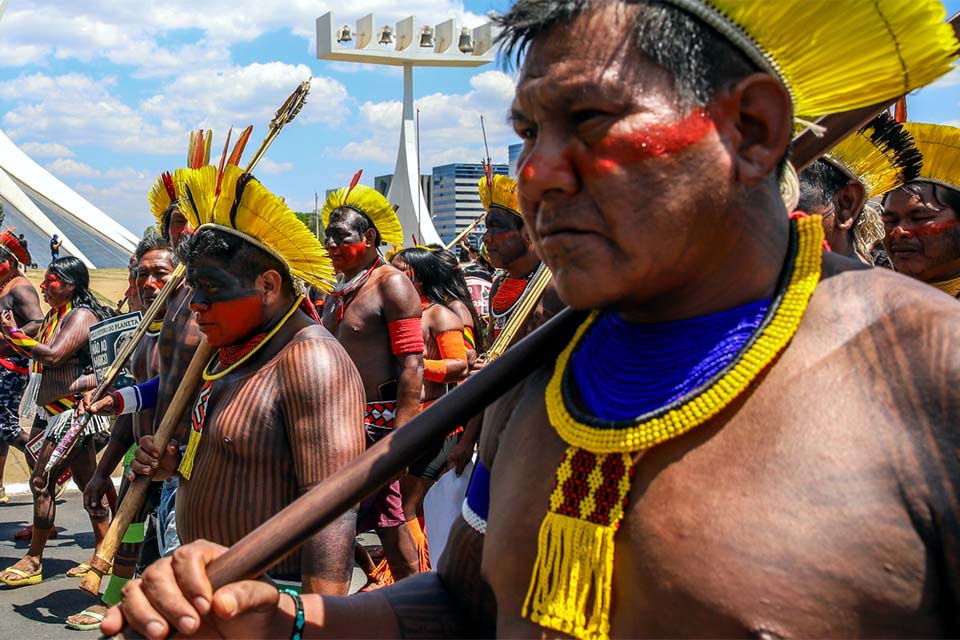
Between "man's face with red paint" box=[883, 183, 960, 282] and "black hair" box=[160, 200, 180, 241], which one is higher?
"black hair" box=[160, 200, 180, 241]

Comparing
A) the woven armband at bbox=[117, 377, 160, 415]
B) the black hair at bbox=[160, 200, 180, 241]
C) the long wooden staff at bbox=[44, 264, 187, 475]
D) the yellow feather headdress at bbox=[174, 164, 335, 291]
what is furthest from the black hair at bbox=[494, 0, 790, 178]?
the black hair at bbox=[160, 200, 180, 241]

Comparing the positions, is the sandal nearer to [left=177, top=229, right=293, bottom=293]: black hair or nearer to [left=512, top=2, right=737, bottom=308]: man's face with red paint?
[left=177, top=229, right=293, bottom=293]: black hair

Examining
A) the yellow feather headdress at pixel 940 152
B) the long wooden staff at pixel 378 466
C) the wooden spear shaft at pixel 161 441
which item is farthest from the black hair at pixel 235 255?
the yellow feather headdress at pixel 940 152

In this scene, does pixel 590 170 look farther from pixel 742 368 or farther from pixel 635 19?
pixel 742 368

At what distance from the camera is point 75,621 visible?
225 inches

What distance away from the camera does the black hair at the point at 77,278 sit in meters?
7.62

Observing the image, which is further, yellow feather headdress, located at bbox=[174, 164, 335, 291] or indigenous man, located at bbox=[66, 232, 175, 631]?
indigenous man, located at bbox=[66, 232, 175, 631]

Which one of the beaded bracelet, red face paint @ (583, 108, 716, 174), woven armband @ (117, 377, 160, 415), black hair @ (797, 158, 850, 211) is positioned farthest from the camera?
woven armband @ (117, 377, 160, 415)

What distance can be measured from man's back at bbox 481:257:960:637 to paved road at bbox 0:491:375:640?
5081mm

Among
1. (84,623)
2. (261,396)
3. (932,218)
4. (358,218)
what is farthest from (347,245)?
(932,218)

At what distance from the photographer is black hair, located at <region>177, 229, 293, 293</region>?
3.49 m

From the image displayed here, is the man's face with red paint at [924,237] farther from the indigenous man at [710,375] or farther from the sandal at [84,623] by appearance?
the sandal at [84,623]

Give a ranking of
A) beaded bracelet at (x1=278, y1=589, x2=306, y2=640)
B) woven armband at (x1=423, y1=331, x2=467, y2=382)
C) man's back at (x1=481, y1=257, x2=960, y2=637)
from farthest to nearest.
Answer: woven armband at (x1=423, y1=331, x2=467, y2=382)
beaded bracelet at (x1=278, y1=589, x2=306, y2=640)
man's back at (x1=481, y1=257, x2=960, y2=637)

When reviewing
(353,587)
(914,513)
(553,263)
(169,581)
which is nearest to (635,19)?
(553,263)
